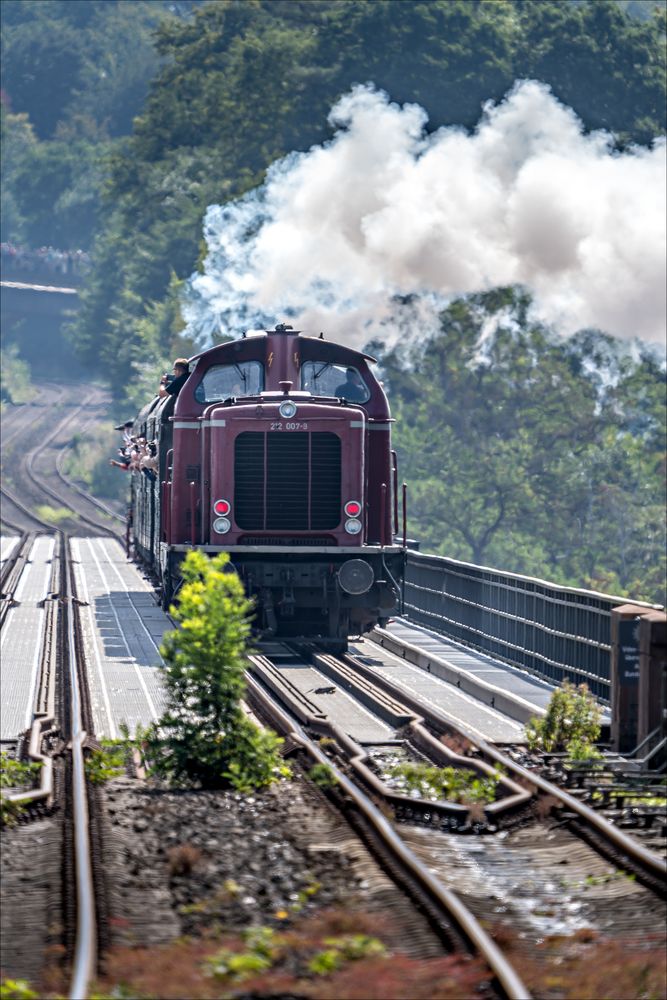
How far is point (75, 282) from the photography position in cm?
11538

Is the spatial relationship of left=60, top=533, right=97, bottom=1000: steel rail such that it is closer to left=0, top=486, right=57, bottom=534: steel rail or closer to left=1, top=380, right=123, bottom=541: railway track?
left=1, top=380, right=123, bottom=541: railway track

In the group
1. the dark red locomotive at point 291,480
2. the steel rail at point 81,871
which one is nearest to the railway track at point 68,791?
the steel rail at point 81,871

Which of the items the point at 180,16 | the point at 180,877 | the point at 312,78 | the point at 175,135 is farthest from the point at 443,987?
the point at 180,16

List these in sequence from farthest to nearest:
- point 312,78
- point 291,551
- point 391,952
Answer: point 312,78
point 291,551
point 391,952

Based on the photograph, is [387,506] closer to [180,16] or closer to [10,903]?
[10,903]

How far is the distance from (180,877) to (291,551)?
11410 millimetres

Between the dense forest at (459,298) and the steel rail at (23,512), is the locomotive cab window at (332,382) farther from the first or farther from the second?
the steel rail at (23,512)

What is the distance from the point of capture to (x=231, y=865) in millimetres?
10016

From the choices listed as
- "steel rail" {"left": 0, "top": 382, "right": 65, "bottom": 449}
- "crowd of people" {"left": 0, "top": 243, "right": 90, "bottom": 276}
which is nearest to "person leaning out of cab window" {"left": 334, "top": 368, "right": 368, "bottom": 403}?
"steel rail" {"left": 0, "top": 382, "right": 65, "bottom": 449}

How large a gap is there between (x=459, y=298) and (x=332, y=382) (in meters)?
26.4

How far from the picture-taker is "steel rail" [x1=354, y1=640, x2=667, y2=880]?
33.1ft

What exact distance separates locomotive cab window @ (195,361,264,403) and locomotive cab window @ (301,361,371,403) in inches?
24.7

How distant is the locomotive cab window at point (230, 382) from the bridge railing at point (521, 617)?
400 cm

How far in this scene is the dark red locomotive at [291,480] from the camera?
69.6ft
